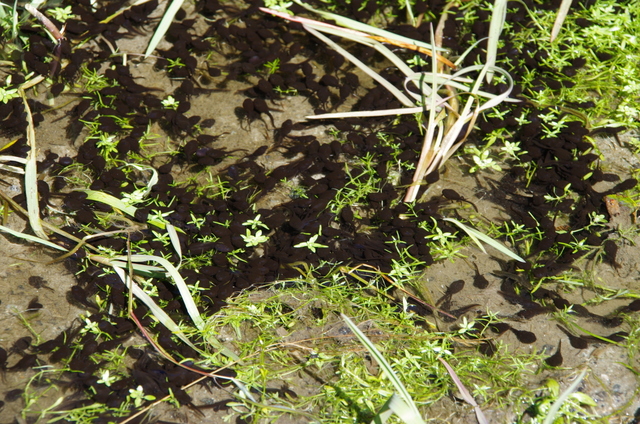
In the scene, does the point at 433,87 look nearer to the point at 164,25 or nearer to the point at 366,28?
the point at 366,28

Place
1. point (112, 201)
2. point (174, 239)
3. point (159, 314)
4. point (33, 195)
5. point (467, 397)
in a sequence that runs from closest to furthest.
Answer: point (467, 397) < point (159, 314) < point (174, 239) < point (33, 195) < point (112, 201)

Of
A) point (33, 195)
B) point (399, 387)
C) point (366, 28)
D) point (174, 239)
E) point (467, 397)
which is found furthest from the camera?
point (366, 28)

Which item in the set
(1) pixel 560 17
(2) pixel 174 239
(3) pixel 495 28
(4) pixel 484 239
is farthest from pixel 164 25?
(1) pixel 560 17

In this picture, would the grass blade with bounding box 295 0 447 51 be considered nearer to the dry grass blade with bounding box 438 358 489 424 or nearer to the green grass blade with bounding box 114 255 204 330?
the green grass blade with bounding box 114 255 204 330

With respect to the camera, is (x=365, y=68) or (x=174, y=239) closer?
(x=174, y=239)

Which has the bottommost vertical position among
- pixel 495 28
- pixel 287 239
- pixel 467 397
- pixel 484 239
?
pixel 467 397

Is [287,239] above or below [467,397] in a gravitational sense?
above

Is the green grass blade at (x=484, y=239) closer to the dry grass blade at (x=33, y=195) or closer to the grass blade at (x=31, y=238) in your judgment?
the grass blade at (x=31, y=238)

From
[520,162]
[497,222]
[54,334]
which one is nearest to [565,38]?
[520,162]
